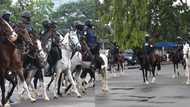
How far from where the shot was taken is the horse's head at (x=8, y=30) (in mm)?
12727

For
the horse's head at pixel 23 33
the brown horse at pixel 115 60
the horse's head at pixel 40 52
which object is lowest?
the brown horse at pixel 115 60

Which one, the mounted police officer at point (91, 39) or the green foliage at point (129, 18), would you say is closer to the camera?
the mounted police officer at point (91, 39)

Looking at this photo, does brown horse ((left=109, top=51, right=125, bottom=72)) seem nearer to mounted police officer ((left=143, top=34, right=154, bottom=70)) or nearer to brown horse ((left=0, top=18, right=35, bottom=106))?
mounted police officer ((left=143, top=34, right=154, bottom=70))

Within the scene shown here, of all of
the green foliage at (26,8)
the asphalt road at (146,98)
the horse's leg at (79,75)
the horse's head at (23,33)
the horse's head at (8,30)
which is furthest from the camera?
the green foliage at (26,8)

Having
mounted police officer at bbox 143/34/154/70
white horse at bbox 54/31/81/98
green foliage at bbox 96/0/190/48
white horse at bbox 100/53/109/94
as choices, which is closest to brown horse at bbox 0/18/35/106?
white horse at bbox 54/31/81/98

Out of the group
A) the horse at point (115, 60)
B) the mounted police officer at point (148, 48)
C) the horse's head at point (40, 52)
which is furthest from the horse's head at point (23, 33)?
the horse at point (115, 60)

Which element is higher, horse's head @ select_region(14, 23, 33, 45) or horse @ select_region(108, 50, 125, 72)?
horse's head @ select_region(14, 23, 33, 45)

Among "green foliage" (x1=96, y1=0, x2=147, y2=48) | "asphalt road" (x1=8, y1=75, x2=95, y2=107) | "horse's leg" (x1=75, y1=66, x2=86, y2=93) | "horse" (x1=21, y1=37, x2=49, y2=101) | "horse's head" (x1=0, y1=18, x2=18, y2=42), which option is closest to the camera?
"horse's head" (x1=0, y1=18, x2=18, y2=42)

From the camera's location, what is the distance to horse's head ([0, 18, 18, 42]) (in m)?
12.7

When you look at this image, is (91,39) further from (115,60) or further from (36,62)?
(115,60)

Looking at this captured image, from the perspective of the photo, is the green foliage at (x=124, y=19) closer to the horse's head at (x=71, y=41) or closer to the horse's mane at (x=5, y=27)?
the horse's head at (x=71, y=41)

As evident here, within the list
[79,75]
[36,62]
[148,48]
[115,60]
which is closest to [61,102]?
[36,62]

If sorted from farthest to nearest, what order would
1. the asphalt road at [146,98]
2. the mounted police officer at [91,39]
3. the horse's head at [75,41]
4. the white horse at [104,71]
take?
the white horse at [104,71]
the mounted police officer at [91,39]
the horse's head at [75,41]
the asphalt road at [146,98]

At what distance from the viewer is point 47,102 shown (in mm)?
14883
